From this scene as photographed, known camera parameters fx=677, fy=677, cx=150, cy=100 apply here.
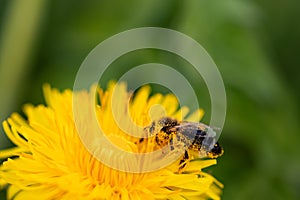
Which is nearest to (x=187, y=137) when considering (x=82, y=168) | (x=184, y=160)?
(x=184, y=160)

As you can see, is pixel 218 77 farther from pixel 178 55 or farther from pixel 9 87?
pixel 9 87

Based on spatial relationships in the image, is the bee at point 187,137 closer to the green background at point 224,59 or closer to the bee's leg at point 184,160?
the bee's leg at point 184,160

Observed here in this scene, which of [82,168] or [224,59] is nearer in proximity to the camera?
[82,168]

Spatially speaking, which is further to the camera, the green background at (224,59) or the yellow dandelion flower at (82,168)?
the green background at (224,59)

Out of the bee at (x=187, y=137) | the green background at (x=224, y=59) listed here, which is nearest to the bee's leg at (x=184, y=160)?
the bee at (x=187, y=137)

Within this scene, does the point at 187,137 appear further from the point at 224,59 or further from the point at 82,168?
the point at 224,59

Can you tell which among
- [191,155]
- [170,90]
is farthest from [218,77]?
[191,155]
